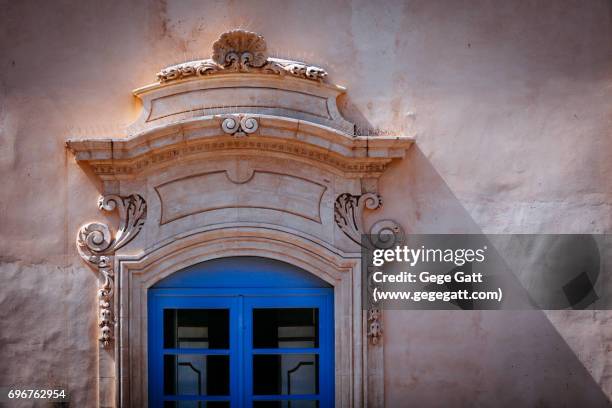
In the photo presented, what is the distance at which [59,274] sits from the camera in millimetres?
6316

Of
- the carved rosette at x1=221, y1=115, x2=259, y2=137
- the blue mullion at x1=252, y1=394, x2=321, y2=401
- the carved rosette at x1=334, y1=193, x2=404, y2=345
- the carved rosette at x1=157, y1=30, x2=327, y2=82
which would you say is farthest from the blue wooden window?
the carved rosette at x1=157, y1=30, x2=327, y2=82

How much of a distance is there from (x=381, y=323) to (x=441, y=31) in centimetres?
226

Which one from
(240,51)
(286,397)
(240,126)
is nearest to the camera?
(240,126)

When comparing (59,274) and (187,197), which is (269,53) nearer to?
(187,197)

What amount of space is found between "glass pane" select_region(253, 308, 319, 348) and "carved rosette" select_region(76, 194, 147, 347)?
1091 mm

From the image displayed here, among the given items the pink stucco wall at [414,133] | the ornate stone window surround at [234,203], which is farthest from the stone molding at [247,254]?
the pink stucco wall at [414,133]

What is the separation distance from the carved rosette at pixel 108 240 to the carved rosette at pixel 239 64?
1003 millimetres

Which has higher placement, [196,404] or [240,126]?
[240,126]

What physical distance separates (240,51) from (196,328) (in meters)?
2.12

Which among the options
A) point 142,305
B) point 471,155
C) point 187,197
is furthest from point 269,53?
point 142,305

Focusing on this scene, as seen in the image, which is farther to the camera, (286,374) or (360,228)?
(286,374)

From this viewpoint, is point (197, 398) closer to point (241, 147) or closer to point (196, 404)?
point (196, 404)

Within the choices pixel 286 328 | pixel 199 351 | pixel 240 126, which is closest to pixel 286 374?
pixel 286 328

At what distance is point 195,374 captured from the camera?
21.1 ft
